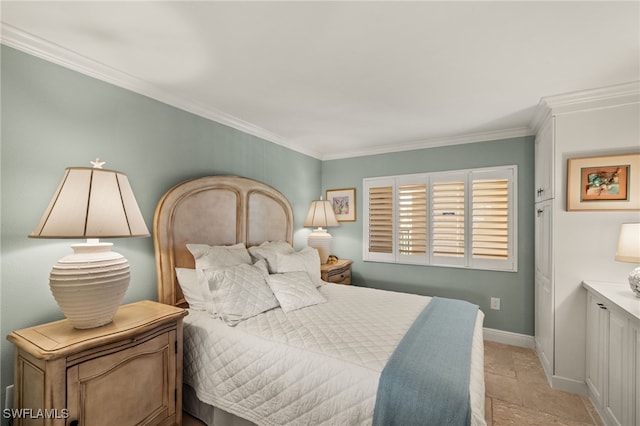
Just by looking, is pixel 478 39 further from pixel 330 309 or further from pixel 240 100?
pixel 330 309

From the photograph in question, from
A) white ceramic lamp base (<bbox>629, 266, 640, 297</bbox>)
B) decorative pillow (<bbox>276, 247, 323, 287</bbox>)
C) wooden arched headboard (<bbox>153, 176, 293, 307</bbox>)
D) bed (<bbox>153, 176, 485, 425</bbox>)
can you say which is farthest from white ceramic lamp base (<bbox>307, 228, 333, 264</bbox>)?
white ceramic lamp base (<bbox>629, 266, 640, 297</bbox>)

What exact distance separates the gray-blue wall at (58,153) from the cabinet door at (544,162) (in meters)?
2.99

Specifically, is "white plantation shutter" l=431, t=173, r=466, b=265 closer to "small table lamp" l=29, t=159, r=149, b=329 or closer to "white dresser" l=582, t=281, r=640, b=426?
"white dresser" l=582, t=281, r=640, b=426

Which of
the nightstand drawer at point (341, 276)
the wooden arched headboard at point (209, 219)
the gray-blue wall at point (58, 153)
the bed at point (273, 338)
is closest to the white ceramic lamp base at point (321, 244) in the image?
the nightstand drawer at point (341, 276)

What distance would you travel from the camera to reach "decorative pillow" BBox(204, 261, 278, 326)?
6.30 ft

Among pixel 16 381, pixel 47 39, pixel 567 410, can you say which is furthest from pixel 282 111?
pixel 567 410

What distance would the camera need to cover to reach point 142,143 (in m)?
2.14

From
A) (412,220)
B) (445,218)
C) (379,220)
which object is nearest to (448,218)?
(445,218)

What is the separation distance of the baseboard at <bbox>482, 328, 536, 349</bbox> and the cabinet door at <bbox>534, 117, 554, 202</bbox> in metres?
1.48

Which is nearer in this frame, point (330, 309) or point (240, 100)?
point (330, 309)

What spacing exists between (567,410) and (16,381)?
11.3 ft

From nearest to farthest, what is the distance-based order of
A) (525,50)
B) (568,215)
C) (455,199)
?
(525,50) → (568,215) → (455,199)

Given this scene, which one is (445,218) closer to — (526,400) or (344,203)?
(344,203)

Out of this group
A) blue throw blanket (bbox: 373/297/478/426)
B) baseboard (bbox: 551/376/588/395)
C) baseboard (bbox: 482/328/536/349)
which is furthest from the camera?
baseboard (bbox: 482/328/536/349)
